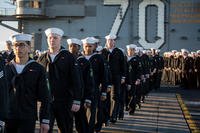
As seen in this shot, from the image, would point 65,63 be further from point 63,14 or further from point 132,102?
point 63,14

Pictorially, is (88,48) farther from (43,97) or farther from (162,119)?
(162,119)

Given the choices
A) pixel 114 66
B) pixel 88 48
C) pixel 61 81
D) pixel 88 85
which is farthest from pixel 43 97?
pixel 114 66

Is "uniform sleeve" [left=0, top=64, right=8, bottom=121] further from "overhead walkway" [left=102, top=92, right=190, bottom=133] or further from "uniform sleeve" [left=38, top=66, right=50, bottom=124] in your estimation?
"overhead walkway" [left=102, top=92, right=190, bottom=133]

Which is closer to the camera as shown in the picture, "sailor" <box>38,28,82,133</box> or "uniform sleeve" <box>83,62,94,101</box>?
"sailor" <box>38,28,82,133</box>

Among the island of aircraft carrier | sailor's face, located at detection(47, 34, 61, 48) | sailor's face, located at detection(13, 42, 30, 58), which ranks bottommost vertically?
sailor's face, located at detection(13, 42, 30, 58)

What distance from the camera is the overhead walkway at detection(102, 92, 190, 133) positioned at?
1101cm

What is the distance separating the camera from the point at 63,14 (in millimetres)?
37188

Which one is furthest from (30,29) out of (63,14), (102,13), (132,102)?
(132,102)

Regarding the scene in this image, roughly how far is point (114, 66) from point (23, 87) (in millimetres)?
6138

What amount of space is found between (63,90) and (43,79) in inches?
55.7

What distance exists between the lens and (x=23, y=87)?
18.4ft

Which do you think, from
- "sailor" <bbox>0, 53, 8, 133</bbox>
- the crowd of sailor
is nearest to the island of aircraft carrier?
the crowd of sailor

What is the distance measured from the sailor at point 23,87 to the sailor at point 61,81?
1333mm

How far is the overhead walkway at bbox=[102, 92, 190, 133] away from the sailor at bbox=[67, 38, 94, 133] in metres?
2.22
